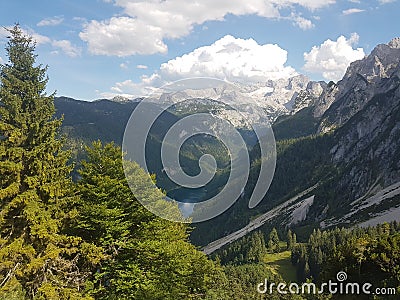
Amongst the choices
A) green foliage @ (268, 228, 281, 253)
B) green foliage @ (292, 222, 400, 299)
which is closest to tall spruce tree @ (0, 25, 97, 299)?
green foliage @ (292, 222, 400, 299)

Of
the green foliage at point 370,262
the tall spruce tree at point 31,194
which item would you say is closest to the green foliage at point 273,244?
the green foliage at point 370,262

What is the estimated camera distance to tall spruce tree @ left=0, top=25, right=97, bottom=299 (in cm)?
2133

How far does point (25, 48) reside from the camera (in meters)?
26.3

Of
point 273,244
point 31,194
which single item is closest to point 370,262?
point 31,194

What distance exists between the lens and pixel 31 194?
22047 millimetres

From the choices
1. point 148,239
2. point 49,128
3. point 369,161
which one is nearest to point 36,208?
point 49,128

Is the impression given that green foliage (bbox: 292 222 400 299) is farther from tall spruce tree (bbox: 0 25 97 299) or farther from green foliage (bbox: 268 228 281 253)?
green foliage (bbox: 268 228 281 253)

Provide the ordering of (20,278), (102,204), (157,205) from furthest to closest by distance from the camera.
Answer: (157,205) → (102,204) → (20,278)

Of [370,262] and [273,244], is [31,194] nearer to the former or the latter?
[370,262]

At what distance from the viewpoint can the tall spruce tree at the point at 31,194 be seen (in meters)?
21.3

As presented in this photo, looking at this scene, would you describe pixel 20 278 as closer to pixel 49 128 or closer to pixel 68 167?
pixel 68 167

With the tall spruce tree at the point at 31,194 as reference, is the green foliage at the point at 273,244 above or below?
below

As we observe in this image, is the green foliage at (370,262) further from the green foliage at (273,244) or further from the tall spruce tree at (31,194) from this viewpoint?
the green foliage at (273,244)

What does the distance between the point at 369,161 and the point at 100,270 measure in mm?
195030
